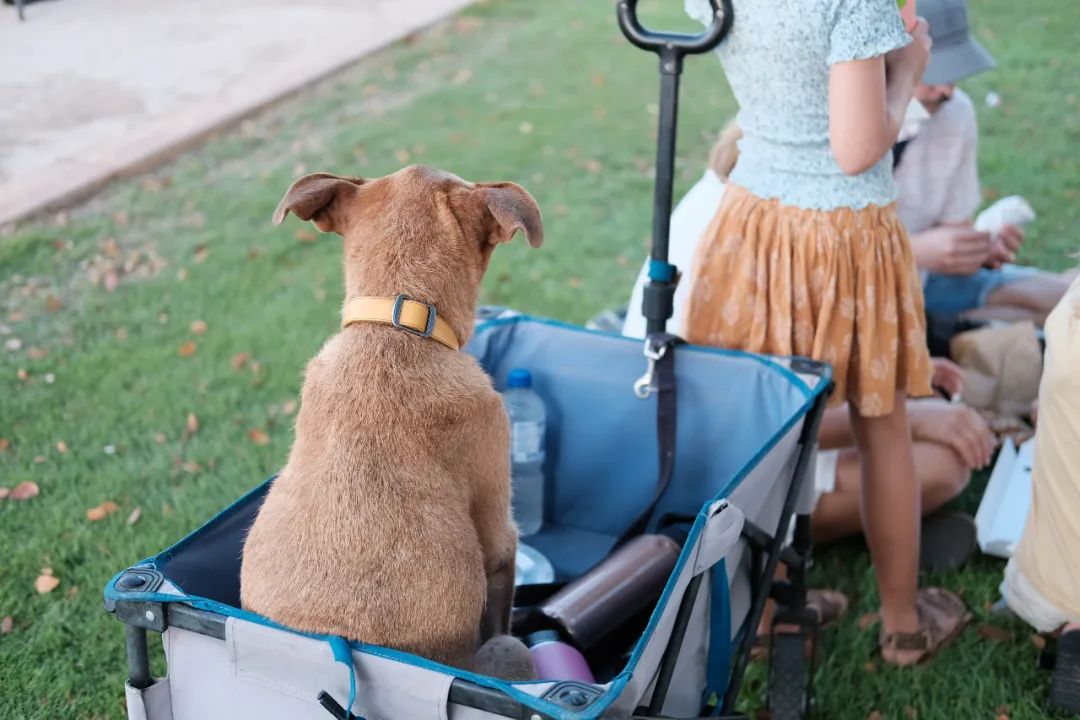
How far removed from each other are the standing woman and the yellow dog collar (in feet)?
3.41

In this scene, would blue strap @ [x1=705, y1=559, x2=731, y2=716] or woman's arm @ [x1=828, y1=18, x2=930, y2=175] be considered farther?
woman's arm @ [x1=828, y1=18, x2=930, y2=175]

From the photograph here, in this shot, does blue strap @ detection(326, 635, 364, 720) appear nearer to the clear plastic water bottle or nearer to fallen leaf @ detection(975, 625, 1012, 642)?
the clear plastic water bottle

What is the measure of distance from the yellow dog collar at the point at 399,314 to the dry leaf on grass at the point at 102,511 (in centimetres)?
205

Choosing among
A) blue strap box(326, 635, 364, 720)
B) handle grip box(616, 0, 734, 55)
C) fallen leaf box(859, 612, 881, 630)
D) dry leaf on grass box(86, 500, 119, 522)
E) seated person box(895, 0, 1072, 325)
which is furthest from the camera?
seated person box(895, 0, 1072, 325)

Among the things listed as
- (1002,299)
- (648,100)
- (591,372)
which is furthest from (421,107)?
(591,372)

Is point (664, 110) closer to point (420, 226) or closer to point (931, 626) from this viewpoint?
point (420, 226)

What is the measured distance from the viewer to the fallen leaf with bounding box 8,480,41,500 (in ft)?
12.1

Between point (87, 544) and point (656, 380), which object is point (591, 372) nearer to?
point (656, 380)

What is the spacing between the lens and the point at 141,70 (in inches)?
333

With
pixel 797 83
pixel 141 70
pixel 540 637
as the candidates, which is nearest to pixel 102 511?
pixel 540 637

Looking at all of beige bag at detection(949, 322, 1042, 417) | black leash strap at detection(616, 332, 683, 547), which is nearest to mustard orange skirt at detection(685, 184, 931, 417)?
black leash strap at detection(616, 332, 683, 547)

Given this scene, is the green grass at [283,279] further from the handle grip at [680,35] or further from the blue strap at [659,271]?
the handle grip at [680,35]

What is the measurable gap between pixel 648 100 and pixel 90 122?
404cm

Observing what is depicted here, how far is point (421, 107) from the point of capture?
7965 millimetres
